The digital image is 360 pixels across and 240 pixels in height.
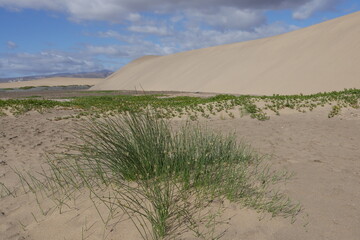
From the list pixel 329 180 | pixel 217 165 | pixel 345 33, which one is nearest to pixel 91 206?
pixel 217 165

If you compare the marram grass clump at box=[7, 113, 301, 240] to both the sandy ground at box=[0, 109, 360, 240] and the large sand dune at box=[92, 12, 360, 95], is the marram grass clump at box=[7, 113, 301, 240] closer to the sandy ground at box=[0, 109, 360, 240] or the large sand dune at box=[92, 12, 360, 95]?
the sandy ground at box=[0, 109, 360, 240]

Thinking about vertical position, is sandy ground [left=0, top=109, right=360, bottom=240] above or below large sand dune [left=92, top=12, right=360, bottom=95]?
below

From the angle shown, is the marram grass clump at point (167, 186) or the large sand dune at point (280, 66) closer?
the marram grass clump at point (167, 186)

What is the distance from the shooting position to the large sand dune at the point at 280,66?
28.3 metres

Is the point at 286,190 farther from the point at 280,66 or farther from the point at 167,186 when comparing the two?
the point at 280,66

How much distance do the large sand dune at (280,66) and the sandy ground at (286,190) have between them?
1710 cm

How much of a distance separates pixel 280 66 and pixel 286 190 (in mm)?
31990

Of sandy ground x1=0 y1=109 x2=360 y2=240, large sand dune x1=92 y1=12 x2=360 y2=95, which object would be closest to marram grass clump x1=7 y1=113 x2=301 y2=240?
sandy ground x1=0 y1=109 x2=360 y2=240

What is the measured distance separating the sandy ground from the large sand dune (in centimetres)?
1710

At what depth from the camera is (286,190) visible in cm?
456

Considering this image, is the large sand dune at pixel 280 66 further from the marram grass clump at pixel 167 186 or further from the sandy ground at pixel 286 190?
the marram grass clump at pixel 167 186

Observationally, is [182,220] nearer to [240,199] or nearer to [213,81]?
[240,199]

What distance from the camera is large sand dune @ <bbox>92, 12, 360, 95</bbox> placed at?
2834 centimetres

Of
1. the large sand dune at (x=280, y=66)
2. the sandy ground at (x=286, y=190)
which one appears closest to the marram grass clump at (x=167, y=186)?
the sandy ground at (x=286, y=190)
